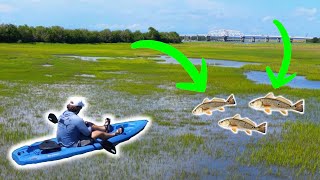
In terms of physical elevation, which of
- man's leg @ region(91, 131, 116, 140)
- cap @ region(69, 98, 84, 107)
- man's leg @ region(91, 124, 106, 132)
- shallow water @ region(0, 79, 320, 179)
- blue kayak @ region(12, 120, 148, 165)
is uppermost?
cap @ region(69, 98, 84, 107)

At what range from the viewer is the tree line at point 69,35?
77.1m

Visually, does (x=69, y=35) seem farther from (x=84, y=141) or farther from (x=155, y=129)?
(x=84, y=141)

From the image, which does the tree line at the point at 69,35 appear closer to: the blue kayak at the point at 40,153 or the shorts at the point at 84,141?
the blue kayak at the point at 40,153

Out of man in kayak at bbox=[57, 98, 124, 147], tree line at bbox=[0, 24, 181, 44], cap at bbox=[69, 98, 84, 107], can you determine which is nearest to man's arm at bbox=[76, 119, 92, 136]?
man in kayak at bbox=[57, 98, 124, 147]

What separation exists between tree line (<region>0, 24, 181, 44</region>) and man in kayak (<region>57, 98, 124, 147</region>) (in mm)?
71666

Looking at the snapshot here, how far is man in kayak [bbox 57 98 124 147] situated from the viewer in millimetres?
8141

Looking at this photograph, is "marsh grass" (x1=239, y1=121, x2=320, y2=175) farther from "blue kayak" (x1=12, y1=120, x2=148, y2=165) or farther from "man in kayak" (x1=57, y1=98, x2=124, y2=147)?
"blue kayak" (x1=12, y1=120, x2=148, y2=165)

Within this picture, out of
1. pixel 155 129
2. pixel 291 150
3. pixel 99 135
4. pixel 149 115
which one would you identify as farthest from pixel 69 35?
pixel 99 135

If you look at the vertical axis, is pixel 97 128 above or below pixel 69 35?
above

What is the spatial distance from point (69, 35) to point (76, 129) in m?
83.0

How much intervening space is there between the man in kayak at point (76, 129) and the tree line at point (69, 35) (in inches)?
2821

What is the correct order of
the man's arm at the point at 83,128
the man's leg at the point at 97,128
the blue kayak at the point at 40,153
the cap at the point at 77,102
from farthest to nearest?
the man's leg at the point at 97,128 < the blue kayak at the point at 40,153 < the man's arm at the point at 83,128 < the cap at the point at 77,102

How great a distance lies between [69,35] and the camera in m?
88.6

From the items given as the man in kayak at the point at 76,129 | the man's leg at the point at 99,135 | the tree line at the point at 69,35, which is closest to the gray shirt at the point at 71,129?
the man in kayak at the point at 76,129
